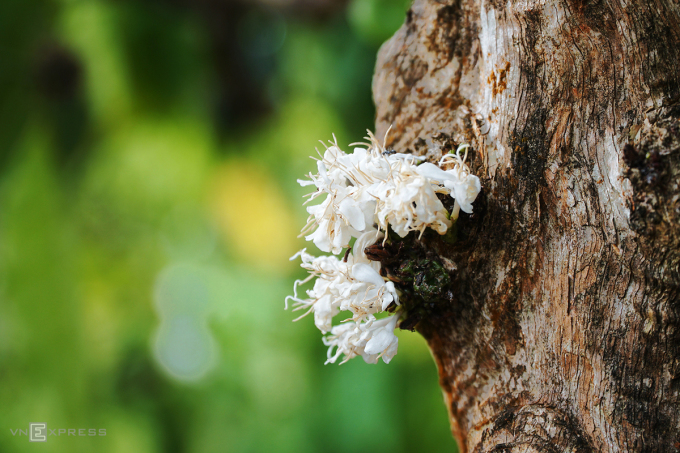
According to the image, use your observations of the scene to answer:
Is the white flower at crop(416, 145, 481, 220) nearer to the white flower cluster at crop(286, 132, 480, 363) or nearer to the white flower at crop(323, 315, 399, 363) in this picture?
the white flower cluster at crop(286, 132, 480, 363)

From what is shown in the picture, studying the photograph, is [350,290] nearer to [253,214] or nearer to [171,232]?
[253,214]

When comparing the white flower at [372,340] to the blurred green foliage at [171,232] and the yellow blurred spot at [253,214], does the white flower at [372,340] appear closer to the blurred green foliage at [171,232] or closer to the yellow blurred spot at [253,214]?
the blurred green foliage at [171,232]

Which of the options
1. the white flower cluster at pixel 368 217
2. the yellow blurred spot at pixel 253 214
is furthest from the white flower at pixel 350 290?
the yellow blurred spot at pixel 253 214

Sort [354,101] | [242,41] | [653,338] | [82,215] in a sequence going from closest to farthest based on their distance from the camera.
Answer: [653,338]
[354,101]
[82,215]
[242,41]

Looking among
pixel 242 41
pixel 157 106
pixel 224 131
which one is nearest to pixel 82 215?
pixel 157 106

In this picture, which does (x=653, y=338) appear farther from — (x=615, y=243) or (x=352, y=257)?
(x=352, y=257)

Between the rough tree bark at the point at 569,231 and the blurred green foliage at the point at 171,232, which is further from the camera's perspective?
the blurred green foliage at the point at 171,232
